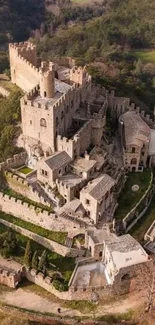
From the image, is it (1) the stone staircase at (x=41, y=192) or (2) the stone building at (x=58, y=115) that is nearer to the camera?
(1) the stone staircase at (x=41, y=192)

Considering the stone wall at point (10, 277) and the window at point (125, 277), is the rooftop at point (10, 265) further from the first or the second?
the window at point (125, 277)

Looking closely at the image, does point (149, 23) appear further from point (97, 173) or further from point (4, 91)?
point (97, 173)

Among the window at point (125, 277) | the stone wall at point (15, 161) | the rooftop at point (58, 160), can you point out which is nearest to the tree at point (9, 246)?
the rooftop at point (58, 160)

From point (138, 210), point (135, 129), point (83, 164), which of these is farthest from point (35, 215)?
point (135, 129)

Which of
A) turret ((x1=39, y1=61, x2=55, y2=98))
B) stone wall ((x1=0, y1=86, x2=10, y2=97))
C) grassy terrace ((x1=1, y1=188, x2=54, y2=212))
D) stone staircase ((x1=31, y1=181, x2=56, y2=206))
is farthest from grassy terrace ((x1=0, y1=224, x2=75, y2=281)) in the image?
stone wall ((x1=0, y1=86, x2=10, y2=97))

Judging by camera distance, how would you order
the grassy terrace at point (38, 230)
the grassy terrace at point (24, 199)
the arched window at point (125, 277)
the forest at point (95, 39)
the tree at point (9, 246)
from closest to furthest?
the arched window at point (125, 277) < the tree at point (9, 246) < the grassy terrace at point (38, 230) < the grassy terrace at point (24, 199) < the forest at point (95, 39)

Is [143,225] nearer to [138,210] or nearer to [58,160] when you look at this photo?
[138,210]

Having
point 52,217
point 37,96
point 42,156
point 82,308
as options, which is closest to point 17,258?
point 52,217
